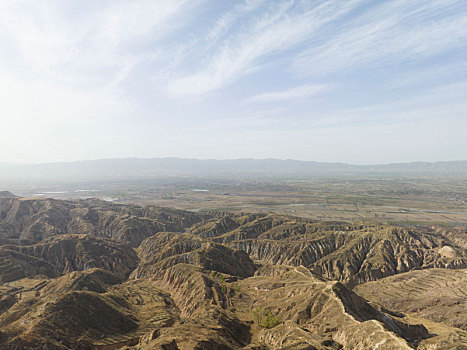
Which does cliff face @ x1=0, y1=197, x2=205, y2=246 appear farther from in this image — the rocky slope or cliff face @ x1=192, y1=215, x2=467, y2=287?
the rocky slope

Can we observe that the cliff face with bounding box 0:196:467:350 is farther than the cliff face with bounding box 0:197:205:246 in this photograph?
No

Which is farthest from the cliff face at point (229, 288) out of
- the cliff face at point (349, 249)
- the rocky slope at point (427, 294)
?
the cliff face at point (349, 249)

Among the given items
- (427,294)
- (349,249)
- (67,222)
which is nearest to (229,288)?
(427,294)

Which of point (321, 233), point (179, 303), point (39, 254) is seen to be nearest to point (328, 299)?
point (179, 303)

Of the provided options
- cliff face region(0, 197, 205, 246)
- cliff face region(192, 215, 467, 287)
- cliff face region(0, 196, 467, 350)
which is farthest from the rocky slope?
cliff face region(0, 197, 205, 246)

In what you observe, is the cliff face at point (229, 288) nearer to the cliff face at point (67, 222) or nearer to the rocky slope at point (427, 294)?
the rocky slope at point (427, 294)

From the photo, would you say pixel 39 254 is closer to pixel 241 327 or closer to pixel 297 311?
pixel 241 327

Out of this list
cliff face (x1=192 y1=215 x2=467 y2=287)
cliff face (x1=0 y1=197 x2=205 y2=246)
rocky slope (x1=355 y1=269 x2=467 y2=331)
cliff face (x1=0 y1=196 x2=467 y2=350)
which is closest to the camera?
cliff face (x1=0 y1=196 x2=467 y2=350)

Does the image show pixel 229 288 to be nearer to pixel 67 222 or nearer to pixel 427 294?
pixel 427 294
